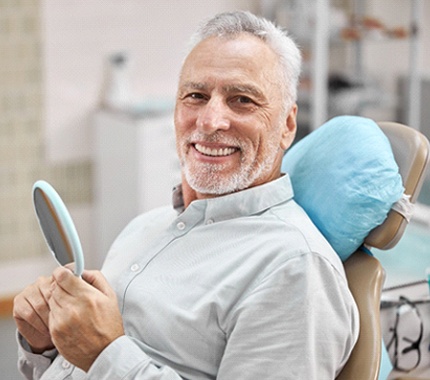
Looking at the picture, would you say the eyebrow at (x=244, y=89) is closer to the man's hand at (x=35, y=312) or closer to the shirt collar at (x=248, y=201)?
the shirt collar at (x=248, y=201)

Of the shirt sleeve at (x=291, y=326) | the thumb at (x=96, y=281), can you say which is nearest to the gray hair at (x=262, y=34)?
the shirt sleeve at (x=291, y=326)

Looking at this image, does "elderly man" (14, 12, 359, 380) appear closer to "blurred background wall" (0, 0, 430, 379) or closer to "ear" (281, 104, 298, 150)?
"ear" (281, 104, 298, 150)

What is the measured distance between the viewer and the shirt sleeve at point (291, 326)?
4.91 feet

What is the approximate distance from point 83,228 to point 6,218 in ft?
1.29

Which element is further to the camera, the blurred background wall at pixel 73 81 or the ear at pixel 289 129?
the blurred background wall at pixel 73 81

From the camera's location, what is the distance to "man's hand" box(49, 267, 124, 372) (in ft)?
5.04

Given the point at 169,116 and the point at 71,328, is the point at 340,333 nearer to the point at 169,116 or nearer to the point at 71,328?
the point at 71,328

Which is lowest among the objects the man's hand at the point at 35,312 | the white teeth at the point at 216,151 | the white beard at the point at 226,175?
the man's hand at the point at 35,312

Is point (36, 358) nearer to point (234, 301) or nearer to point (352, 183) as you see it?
point (234, 301)

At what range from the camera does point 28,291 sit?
1.74 metres

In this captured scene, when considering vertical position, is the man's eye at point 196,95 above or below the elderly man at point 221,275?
above

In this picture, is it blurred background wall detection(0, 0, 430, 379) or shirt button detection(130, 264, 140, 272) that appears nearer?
shirt button detection(130, 264, 140, 272)

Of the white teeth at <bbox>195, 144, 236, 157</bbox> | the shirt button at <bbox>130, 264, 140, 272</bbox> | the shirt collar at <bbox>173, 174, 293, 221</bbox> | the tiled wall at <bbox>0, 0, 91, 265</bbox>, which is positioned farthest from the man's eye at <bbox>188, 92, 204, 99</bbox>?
the tiled wall at <bbox>0, 0, 91, 265</bbox>

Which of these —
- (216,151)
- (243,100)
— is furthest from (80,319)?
(243,100)
